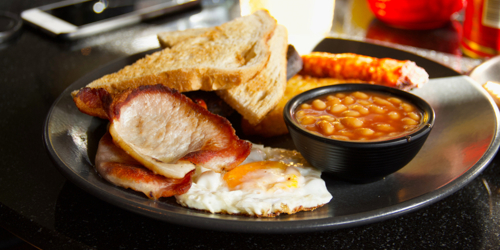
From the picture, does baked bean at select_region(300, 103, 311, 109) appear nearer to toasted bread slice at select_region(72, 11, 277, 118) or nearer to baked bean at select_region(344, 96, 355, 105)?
baked bean at select_region(344, 96, 355, 105)

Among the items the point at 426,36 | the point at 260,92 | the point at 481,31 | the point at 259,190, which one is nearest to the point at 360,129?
the point at 259,190

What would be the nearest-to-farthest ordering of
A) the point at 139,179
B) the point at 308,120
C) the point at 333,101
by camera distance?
the point at 139,179 → the point at 308,120 → the point at 333,101

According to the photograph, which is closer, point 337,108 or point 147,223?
point 147,223

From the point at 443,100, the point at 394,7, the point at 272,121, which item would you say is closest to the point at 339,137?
the point at 272,121

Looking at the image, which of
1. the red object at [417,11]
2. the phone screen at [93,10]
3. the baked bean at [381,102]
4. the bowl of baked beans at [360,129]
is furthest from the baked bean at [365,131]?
the phone screen at [93,10]

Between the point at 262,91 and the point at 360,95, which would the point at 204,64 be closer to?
the point at 262,91

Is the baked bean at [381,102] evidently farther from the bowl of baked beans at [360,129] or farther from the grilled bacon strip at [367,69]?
the grilled bacon strip at [367,69]

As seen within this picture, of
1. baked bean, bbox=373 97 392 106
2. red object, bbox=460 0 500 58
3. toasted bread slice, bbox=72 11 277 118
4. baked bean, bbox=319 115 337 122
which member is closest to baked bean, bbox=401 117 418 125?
baked bean, bbox=373 97 392 106
